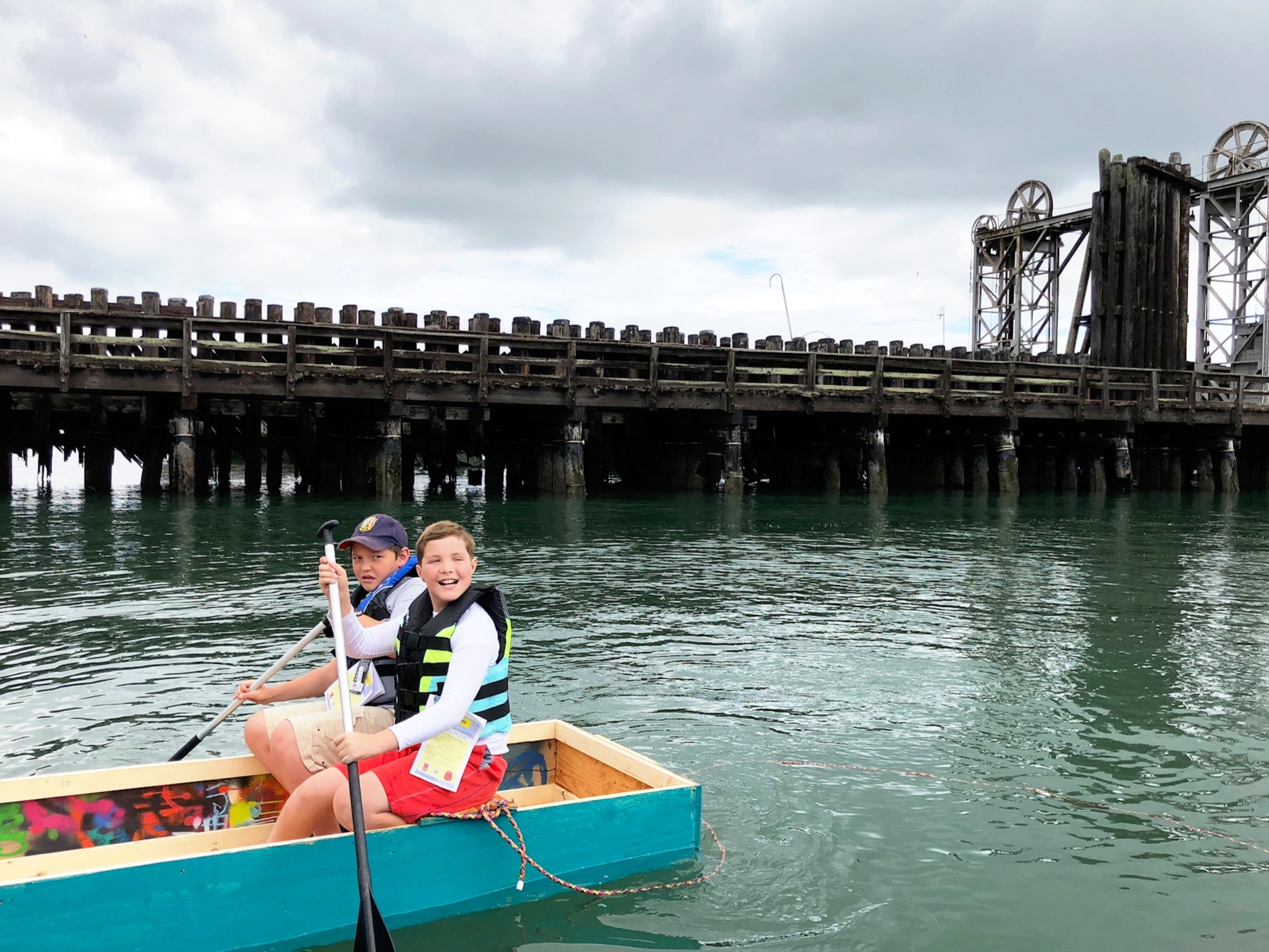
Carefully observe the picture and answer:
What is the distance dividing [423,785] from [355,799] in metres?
0.39

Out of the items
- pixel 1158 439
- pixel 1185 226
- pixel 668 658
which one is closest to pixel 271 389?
pixel 668 658

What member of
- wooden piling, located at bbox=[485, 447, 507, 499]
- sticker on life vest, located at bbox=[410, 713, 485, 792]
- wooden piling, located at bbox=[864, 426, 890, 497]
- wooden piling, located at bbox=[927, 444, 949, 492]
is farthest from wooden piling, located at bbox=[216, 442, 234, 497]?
sticker on life vest, located at bbox=[410, 713, 485, 792]

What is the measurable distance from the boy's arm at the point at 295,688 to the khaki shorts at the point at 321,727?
0.78 ft

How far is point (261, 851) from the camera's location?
162 inches

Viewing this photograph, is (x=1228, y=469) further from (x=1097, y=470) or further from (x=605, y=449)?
(x=605, y=449)

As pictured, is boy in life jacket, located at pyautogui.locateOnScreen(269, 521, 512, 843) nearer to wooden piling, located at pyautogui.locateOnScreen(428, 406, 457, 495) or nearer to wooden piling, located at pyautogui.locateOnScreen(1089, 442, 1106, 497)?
wooden piling, located at pyautogui.locateOnScreen(428, 406, 457, 495)

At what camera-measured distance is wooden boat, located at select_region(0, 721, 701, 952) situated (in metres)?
3.90

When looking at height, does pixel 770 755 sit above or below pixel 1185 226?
below

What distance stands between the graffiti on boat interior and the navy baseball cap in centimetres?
115

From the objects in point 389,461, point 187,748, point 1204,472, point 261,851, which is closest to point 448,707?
point 261,851

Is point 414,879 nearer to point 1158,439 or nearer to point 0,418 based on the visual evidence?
point 0,418

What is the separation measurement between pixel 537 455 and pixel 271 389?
22.8ft

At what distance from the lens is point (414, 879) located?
439 cm

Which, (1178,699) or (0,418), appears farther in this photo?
(0,418)
